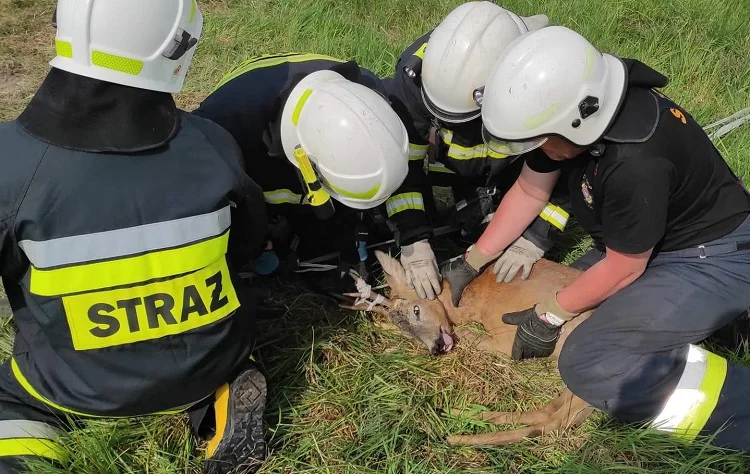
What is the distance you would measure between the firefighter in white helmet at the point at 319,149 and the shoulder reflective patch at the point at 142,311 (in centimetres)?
72

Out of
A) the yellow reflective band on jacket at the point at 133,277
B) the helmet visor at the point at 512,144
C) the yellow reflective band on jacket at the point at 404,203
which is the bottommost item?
the yellow reflective band on jacket at the point at 404,203

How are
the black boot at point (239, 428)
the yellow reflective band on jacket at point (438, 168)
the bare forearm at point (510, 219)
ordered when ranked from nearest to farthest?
the black boot at point (239, 428) < the bare forearm at point (510, 219) < the yellow reflective band on jacket at point (438, 168)

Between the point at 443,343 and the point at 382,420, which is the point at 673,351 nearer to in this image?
the point at 443,343

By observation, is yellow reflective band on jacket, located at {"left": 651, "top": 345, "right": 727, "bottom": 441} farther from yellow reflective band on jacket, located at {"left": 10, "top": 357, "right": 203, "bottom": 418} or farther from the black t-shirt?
yellow reflective band on jacket, located at {"left": 10, "top": 357, "right": 203, "bottom": 418}

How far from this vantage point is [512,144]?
8.60ft

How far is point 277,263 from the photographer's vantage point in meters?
3.45

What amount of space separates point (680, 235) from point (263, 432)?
6.63 feet

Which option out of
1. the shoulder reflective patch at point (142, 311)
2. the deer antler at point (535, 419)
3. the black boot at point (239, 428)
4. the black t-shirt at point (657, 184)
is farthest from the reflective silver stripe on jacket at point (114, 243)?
the black t-shirt at point (657, 184)

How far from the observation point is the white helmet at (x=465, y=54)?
300 centimetres

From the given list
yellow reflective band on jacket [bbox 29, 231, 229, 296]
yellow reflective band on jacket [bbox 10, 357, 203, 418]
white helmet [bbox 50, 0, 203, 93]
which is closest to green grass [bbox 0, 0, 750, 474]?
yellow reflective band on jacket [bbox 10, 357, 203, 418]

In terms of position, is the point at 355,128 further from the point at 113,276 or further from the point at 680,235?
the point at 680,235

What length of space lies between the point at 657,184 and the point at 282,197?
1.78m

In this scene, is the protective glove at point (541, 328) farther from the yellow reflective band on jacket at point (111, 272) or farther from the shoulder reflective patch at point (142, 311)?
the yellow reflective band on jacket at point (111, 272)

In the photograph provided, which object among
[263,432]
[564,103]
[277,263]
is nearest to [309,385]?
[263,432]
